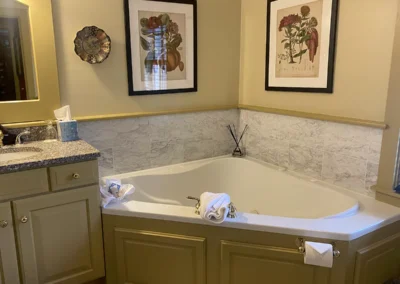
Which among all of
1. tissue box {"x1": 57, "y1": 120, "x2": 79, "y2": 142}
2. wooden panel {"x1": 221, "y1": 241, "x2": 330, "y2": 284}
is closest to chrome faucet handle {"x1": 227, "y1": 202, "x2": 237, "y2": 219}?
wooden panel {"x1": 221, "y1": 241, "x2": 330, "y2": 284}

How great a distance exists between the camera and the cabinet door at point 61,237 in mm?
1870

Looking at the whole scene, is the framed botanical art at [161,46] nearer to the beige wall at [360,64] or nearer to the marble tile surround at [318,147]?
the marble tile surround at [318,147]

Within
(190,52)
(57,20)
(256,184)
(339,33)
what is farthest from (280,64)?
(57,20)

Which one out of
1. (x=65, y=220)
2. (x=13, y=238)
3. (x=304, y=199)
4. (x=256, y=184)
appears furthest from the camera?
(x=256, y=184)

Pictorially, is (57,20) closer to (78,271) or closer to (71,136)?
(71,136)

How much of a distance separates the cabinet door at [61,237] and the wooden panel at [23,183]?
0.05m

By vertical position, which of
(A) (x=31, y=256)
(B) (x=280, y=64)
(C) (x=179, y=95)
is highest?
(B) (x=280, y=64)

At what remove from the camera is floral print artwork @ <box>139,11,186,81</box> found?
2.59 meters

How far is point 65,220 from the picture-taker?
6.45 feet

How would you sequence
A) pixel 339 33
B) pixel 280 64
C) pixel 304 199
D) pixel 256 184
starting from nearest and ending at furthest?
1. pixel 339 33
2. pixel 304 199
3. pixel 280 64
4. pixel 256 184

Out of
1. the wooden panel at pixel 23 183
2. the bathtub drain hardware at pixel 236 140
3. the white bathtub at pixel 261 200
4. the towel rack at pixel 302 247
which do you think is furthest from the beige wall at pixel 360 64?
the wooden panel at pixel 23 183

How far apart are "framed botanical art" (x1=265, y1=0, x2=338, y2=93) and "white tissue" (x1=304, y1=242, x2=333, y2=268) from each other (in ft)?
3.71

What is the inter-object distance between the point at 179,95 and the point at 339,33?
1.27 m

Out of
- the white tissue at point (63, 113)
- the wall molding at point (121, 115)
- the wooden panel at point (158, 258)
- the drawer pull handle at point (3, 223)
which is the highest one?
the white tissue at point (63, 113)
